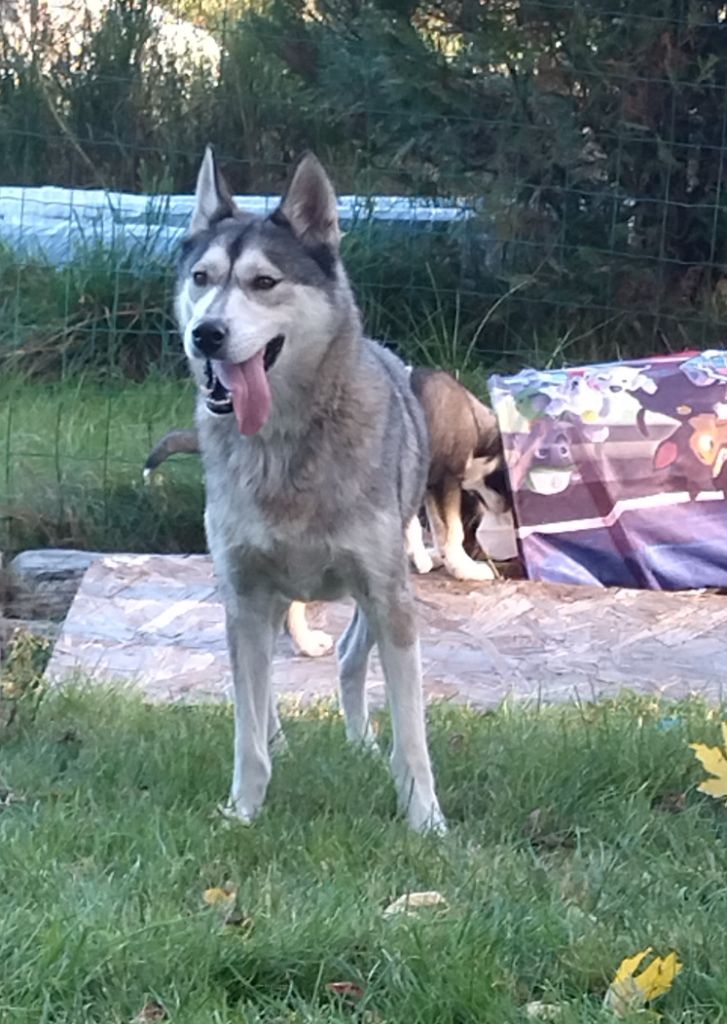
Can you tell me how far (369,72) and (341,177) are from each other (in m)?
0.60

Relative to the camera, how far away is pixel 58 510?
6.33 metres

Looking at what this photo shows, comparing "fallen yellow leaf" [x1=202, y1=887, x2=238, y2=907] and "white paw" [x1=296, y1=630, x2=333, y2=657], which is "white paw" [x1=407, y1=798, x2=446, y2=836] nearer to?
"fallen yellow leaf" [x1=202, y1=887, x2=238, y2=907]

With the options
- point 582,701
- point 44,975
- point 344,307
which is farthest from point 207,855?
point 582,701

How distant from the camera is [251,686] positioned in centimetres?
369

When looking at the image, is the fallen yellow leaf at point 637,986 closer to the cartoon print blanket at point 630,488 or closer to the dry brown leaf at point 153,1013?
the dry brown leaf at point 153,1013

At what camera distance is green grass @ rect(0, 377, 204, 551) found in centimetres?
630

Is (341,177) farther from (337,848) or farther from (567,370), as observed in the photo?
(337,848)

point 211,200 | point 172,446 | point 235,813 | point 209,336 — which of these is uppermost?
point 211,200

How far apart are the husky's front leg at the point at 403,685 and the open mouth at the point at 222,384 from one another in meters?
0.58

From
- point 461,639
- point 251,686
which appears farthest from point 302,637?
point 251,686

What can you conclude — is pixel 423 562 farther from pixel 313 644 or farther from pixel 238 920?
pixel 238 920

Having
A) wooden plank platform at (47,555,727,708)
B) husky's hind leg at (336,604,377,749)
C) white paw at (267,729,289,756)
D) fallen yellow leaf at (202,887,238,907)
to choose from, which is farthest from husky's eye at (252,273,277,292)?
wooden plank platform at (47,555,727,708)

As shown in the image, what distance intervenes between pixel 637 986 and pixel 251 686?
150 centimetres

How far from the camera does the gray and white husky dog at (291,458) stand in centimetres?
355
